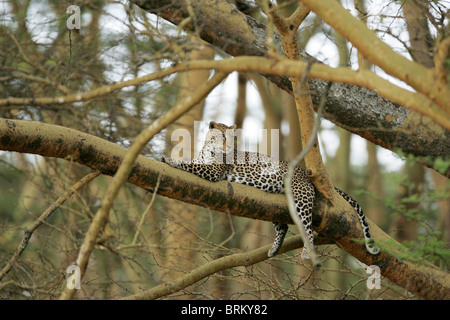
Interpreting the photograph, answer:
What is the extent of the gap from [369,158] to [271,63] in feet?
48.3

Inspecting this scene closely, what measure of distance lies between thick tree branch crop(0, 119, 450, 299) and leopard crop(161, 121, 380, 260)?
14 cm

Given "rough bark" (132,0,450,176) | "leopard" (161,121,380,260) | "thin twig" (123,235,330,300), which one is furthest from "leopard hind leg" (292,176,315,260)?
"rough bark" (132,0,450,176)

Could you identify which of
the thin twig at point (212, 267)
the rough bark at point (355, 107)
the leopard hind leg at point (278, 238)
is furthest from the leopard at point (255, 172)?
the rough bark at point (355, 107)

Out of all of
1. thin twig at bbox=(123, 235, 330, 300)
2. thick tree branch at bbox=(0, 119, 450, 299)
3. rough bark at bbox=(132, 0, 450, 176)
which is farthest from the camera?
rough bark at bbox=(132, 0, 450, 176)

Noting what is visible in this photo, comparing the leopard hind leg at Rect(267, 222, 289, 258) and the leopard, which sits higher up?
the leopard

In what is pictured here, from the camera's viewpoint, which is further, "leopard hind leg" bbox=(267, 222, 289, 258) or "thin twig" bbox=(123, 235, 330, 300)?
"leopard hind leg" bbox=(267, 222, 289, 258)

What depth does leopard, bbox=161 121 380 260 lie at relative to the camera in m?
6.80

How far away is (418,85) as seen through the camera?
4.20 metres

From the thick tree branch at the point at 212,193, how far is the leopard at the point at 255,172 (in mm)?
142

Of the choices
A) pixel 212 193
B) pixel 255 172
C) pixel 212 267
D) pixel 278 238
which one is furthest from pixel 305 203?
pixel 212 267

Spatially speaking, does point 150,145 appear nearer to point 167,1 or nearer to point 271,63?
point 167,1

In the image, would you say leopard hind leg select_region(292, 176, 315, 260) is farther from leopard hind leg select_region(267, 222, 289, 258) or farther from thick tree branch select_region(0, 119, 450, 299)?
leopard hind leg select_region(267, 222, 289, 258)

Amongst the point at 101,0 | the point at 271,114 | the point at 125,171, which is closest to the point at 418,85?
the point at 125,171

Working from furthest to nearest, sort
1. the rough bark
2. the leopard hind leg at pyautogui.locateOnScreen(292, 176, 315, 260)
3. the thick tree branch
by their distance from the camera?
the rough bark
the leopard hind leg at pyautogui.locateOnScreen(292, 176, 315, 260)
the thick tree branch
